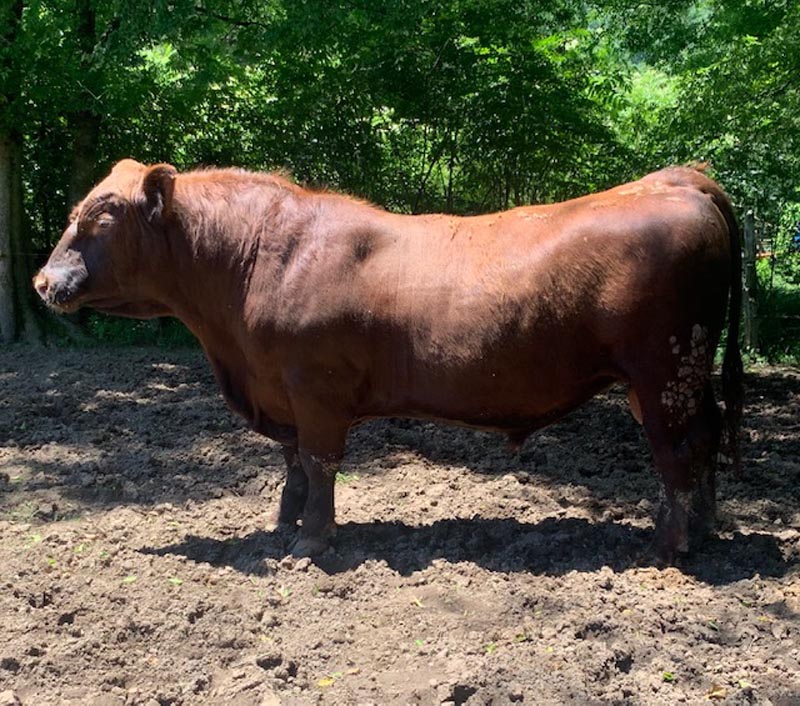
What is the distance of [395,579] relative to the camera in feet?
14.6

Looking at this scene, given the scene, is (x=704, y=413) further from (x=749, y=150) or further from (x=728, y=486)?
(x=749, y=150)

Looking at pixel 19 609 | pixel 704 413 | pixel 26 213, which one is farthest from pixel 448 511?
pixel 26 213

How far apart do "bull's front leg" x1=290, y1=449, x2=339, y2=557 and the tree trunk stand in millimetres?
7819

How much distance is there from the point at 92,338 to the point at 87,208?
682 cm

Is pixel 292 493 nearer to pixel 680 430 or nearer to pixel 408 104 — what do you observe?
pixel 680 430

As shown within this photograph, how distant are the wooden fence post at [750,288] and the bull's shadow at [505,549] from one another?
19.9 ft

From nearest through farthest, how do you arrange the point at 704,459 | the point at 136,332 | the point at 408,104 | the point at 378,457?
the point at 704,459, the point at 378,457, the point at 408,104, the point at 136,332

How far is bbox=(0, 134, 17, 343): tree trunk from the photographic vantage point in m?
11.1

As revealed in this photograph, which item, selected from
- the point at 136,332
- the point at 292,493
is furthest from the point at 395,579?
the point at 136,332

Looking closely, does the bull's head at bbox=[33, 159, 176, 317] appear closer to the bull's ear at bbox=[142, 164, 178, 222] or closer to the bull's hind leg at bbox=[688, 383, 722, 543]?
the bull's ear at bbox=[142, 164, 178, 222]

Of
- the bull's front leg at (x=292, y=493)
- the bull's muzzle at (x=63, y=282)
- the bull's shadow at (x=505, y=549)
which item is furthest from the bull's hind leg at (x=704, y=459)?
the bull's muzzle at (x=63, y=282)

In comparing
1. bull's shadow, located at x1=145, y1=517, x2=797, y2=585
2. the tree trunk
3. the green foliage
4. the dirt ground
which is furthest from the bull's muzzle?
the tree trunk

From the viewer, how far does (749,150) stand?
980 centimetres

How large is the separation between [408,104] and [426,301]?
598 cm
